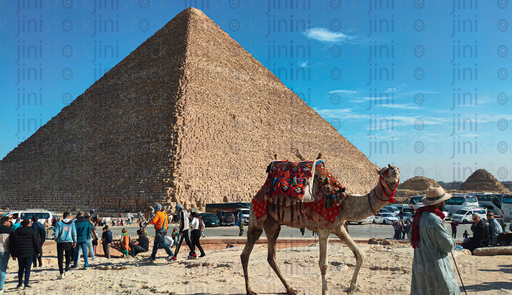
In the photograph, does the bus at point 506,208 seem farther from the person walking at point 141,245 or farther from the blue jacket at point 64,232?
the blue jacket at point 64,232

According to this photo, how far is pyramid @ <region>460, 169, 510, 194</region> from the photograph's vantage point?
292 ft

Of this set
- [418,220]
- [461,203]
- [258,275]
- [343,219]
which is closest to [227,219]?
[461,203]

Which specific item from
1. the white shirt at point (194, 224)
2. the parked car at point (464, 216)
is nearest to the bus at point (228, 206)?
the parked car at point (464, 216)

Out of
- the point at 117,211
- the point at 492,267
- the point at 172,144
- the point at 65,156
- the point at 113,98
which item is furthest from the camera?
the point at 113,98

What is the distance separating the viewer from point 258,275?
752 cm

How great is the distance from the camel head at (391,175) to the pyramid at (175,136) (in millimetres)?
33497

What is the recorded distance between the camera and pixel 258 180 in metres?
52.3

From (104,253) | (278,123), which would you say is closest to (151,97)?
(278,123)

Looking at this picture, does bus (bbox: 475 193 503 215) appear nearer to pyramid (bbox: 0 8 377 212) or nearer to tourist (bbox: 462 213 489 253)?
tourist (bbox: 462 213 489 253)

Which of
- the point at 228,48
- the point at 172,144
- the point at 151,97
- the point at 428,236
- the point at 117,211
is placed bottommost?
the point at 117,211

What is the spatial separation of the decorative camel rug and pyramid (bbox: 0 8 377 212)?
31.9 meters

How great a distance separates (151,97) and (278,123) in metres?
22.4

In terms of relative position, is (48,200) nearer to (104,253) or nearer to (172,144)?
(172,144)

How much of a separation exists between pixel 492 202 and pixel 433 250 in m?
34.2
